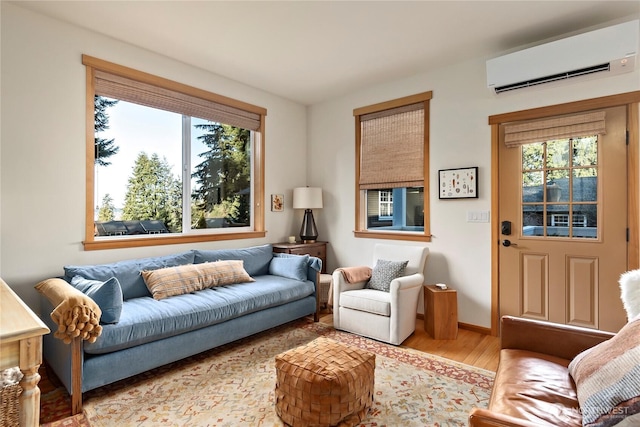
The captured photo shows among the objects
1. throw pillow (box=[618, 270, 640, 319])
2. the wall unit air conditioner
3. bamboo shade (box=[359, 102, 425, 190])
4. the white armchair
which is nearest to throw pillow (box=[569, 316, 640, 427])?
throw pillow (box=[618, 270, 640, 319])

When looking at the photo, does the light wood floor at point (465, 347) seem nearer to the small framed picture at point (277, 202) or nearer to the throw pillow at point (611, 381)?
the throw pillow at point (611, 381)

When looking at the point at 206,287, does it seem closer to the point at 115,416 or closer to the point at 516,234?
the point at 115,416

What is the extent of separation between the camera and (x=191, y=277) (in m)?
3.02

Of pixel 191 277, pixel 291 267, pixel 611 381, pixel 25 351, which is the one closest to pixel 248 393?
pixel 191 277

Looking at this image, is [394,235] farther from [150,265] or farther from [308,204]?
[150,265]

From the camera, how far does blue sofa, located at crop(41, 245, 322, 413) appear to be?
210 cm

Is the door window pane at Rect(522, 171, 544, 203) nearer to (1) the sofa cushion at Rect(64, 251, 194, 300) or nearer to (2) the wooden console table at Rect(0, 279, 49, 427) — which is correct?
(1) the sofa cushion at Rect(64, 251, 194, 300)

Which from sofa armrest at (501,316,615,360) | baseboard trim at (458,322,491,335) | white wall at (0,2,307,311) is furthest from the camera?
baseboard trim at (458,322,491,335)

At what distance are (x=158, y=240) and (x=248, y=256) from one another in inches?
36.0

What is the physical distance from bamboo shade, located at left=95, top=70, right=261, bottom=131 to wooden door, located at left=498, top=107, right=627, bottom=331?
2837mm

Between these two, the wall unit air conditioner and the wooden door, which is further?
the wooden door

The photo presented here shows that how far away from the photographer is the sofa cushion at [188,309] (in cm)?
219

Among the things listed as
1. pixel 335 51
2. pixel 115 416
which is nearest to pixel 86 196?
pixel 115 416

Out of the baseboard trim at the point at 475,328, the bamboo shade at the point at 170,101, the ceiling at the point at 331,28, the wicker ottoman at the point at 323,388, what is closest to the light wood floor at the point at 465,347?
the baseboard trim at the point at 475,328
